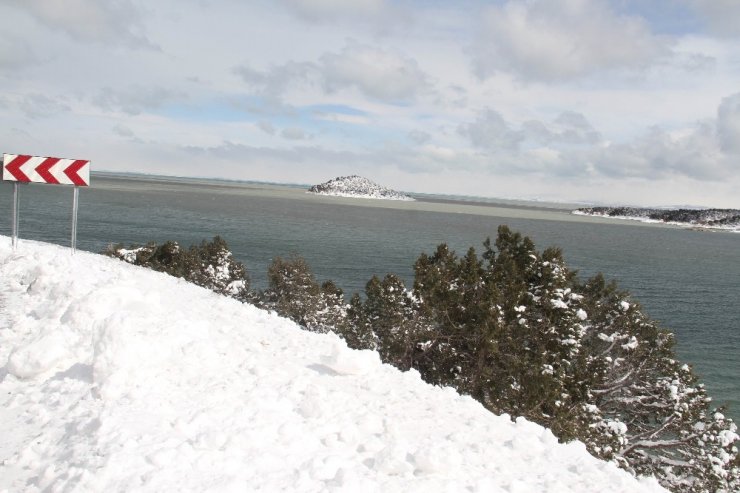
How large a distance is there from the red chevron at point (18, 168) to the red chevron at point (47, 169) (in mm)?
338

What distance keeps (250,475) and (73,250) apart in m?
13.3

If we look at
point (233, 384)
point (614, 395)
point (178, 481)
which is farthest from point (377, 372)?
point (614, 395)

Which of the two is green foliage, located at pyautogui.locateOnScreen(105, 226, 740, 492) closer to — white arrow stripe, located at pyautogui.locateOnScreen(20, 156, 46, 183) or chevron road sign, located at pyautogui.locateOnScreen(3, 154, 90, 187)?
chevron road sign, located at pyautogui.locateOnScreen(3, 154, 90, 187)

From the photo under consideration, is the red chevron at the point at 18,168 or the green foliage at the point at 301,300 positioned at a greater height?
the red chevron at the point at 18,168

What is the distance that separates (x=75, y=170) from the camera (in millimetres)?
14539

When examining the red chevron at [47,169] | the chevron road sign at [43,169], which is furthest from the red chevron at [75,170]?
the red chevron at [47,169]

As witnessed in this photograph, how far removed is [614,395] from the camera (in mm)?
24266

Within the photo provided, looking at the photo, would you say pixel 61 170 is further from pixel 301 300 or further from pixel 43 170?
pixel 301 300

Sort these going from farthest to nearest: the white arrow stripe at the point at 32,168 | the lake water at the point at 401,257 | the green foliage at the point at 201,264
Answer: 1. the lake water at the point at 401,257
2. the green foliage at the point at 201,264
3. the white arrow stripe at the point at 32,168

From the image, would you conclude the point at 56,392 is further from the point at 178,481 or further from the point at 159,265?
the point at 159,265

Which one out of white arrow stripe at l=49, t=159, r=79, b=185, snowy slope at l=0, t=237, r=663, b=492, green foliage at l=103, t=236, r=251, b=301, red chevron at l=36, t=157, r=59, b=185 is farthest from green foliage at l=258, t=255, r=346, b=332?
snowy slope at l=0, t=237, r=663, b=492

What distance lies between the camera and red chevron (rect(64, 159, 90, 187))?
14.4 meters

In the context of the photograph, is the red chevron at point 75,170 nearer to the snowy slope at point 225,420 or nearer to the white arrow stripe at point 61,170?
the white arrow stripe at point 61,170

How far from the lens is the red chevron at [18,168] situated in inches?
551
